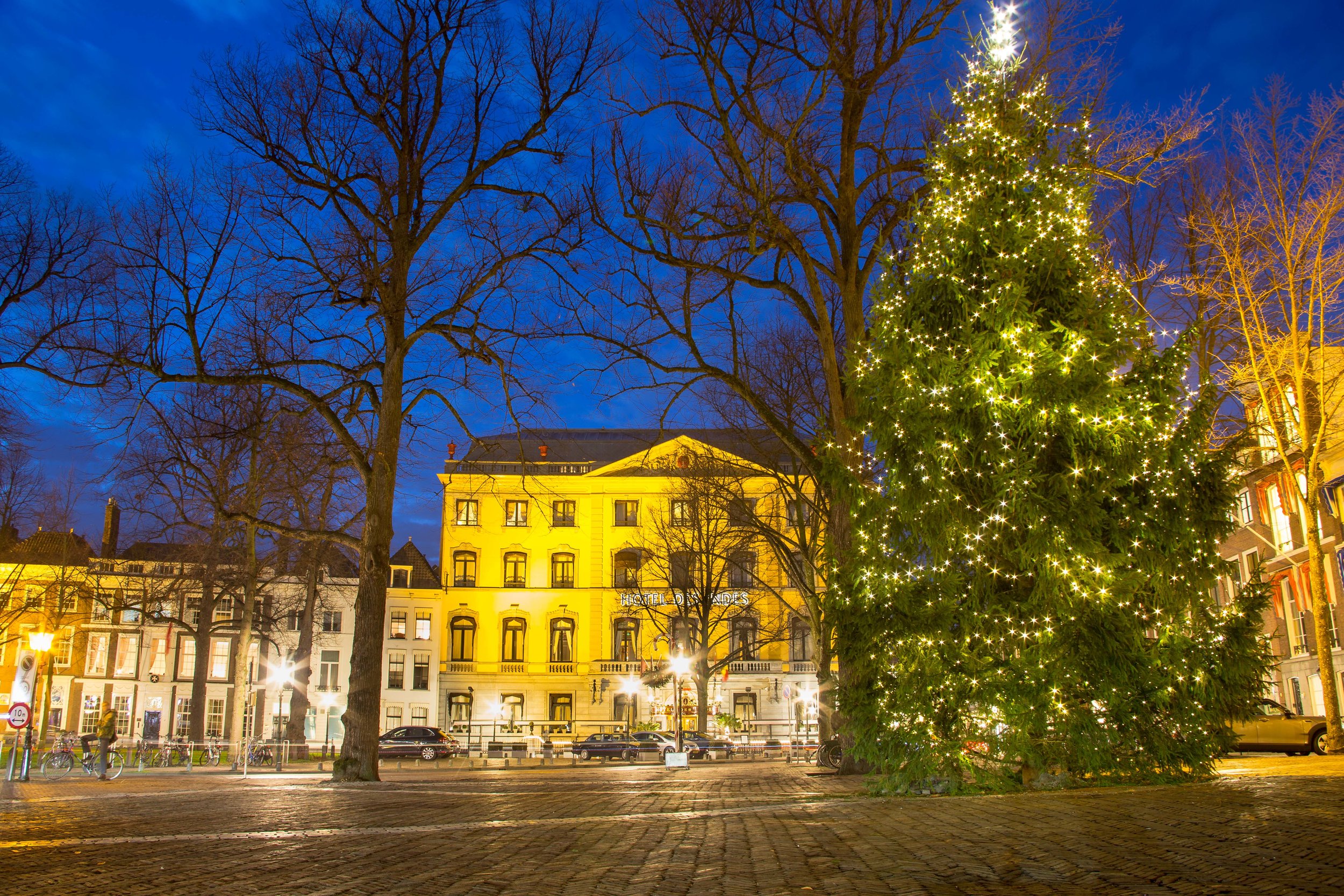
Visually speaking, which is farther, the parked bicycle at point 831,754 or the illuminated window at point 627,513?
the illuminated window at point 627,513

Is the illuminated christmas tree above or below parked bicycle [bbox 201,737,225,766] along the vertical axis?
above

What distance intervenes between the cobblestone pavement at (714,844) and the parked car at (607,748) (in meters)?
29.2

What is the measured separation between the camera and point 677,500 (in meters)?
44.8

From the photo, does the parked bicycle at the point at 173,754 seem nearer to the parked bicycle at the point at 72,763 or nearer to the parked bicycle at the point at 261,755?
the parked bicycle at the point at 261,755

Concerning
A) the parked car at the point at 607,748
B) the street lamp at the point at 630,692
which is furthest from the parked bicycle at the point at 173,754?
the street lamp at the point at 630,692

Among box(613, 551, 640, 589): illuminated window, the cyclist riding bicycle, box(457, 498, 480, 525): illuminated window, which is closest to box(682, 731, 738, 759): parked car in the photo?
box(613, 551, 640, 589): illuminated window

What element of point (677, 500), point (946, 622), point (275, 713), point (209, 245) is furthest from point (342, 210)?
point (275, 713)

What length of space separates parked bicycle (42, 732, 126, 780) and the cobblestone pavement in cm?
1375

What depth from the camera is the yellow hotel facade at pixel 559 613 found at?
54.7 m

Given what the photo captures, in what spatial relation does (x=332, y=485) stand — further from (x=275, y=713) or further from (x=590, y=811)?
(x=275, y=713)

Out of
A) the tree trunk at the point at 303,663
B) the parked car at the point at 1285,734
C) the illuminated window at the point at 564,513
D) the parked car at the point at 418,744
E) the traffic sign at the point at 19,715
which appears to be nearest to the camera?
the traffic sign at the point at 19,715

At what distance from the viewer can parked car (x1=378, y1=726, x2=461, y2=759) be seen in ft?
129

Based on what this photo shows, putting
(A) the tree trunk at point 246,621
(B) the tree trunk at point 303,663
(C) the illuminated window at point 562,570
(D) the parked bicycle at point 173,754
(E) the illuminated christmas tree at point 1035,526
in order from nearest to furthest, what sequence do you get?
(E) the illuminated christmas tree at point 1035,526 < (A) the tree trunk at point 246,621 < (D) the parked bicycle at point 173,754 < (B) the tree trunk at point 303,663 < (C) the illuminated window at point 562,570

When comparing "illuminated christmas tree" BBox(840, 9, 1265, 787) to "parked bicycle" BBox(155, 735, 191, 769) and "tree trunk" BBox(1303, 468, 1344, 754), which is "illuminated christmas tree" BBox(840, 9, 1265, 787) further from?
"parked bicycle" BBox(155, 735, 191, 769)
